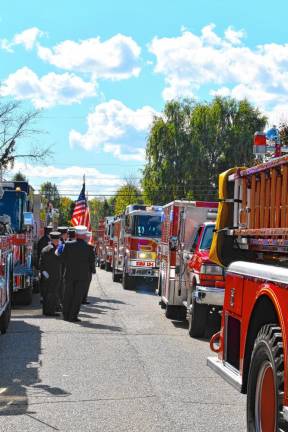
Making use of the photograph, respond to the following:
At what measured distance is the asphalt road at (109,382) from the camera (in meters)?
6.72

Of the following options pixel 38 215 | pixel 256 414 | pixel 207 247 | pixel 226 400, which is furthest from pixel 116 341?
pixel 38 215

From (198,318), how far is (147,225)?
13.4 m

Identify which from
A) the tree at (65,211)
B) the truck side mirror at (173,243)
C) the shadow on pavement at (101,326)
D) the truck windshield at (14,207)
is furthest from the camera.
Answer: the tree at (65,211)

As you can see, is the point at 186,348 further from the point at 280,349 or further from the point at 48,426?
the point at 280,349

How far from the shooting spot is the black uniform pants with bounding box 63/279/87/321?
1434 centimetres

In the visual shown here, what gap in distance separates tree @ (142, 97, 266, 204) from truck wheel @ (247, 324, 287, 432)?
50674 millimetres

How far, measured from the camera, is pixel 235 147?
56281mm

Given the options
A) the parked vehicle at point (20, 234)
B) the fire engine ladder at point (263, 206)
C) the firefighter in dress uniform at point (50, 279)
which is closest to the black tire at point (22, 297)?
the parked vehicle at point (20, 234)

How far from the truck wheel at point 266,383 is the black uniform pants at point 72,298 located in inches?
357

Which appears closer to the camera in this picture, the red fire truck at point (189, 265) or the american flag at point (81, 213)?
the red fire truck at point (189, 265)

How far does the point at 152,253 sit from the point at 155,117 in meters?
34.1

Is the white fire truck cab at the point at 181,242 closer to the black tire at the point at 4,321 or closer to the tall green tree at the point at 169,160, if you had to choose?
the black tire at the point at 4,321

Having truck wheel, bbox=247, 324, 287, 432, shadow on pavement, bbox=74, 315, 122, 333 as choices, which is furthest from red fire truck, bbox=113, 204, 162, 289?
truck wheel, bbox=247, 324, 287, 432

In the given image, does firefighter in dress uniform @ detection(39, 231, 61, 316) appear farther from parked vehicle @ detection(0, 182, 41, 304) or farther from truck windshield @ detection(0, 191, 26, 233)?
truck windshield @ detection(0, 191, 26, 233)
